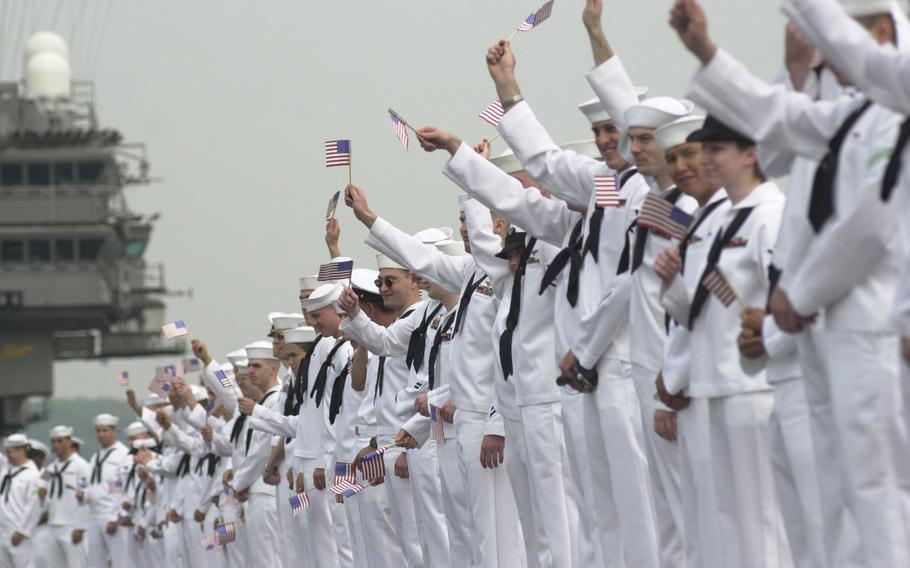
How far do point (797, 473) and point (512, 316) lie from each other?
11.5 feet

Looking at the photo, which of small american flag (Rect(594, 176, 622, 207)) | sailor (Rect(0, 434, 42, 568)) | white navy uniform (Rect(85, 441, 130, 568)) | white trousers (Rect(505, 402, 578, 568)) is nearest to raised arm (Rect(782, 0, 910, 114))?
small american flag (Rect(594, 176, 622, 207))

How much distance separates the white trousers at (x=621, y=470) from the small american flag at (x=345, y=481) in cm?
484

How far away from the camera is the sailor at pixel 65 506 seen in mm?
29156

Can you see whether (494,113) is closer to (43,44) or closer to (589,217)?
(589,217)

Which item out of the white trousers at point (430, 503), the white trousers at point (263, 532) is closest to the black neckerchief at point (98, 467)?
the white trousers at point (263, 532)

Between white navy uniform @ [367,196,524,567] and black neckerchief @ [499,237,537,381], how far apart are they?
0.54m

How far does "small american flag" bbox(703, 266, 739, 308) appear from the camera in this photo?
24.7 ft

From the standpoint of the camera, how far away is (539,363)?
1021cm

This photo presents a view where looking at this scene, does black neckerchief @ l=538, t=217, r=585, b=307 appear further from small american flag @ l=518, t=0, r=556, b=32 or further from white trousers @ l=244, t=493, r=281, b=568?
white trousers @ l=244, t=493, r=281, b=568

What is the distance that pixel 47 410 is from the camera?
79000 millimetres

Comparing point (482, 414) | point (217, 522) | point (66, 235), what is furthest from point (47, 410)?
point (482, 414)

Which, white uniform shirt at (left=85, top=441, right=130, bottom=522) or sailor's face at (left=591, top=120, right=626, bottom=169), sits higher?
sailor's face at (left=591, top=120, right=626, bottom=169)

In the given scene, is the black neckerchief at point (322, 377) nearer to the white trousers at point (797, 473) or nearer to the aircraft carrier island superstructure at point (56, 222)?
the white trousers at point (797, 473)

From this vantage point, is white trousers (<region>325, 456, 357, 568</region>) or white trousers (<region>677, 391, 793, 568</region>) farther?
white trousers (<region>325, 456, 357, 568</region>)
